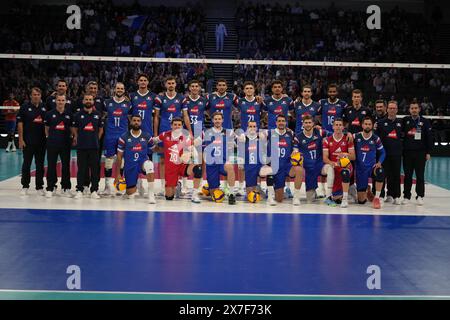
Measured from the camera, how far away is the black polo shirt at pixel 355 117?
1198 centimetres

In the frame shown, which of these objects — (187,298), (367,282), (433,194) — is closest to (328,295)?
(367,282)

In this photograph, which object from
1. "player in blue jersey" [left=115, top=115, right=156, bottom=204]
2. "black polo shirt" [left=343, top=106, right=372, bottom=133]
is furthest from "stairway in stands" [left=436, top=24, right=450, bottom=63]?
"player in blue jersey" [left=115, top=115, right=156, bottom=204]

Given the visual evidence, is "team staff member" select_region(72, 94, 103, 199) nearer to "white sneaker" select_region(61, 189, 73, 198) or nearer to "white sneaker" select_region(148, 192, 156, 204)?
"white sneaker" select_region(61, 189, 73, 198)

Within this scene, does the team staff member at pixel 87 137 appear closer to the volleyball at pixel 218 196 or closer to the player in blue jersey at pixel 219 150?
the player in blue jersey at pixel 219 150

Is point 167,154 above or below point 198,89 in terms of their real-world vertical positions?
below

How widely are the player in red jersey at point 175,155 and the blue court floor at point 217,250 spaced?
46cm

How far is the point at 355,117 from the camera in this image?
39.6ft

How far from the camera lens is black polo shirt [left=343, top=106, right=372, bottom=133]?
39.3 feet

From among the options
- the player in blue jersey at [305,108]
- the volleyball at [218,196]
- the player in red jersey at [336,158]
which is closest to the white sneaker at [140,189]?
the volleyball at [218,196]

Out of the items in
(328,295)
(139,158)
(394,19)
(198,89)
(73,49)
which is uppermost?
(394,19)

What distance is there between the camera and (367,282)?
20.6 feet

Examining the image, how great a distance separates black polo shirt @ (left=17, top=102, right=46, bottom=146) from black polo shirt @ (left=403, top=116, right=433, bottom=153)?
276 inches

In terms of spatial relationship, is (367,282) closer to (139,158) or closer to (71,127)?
(139,158)

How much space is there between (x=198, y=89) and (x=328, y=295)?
6.82 m
